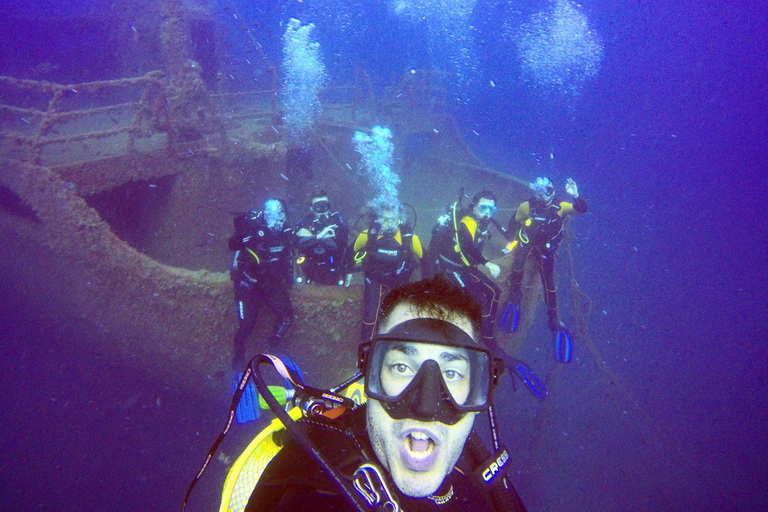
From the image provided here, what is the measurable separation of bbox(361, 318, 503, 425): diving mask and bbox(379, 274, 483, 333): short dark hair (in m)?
0.08

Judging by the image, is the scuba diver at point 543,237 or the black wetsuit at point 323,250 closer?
the black wetsuit at point 323,250

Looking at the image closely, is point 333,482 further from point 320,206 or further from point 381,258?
point 320,206

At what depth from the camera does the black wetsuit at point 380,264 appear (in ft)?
14.3

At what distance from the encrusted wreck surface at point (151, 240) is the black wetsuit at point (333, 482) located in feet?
9.31

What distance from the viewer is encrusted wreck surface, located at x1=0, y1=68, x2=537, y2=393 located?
Answer: 14.8ft

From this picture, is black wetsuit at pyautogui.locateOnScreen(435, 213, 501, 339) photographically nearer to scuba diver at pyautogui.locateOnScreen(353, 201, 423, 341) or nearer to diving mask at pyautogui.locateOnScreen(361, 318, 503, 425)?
scuba diver at pyautogui.locateOnScreen(353, 201, 423, 341)

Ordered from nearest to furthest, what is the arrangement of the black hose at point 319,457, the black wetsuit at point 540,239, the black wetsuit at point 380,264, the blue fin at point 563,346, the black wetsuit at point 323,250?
the black hose at point 319,457
the black wetsuit at point 380,264
the black wetsuit at point 323,250
the black wetsuit at point 540,239
the blue fin at point 563,346

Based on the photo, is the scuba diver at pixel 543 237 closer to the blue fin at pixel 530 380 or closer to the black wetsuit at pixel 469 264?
the black wetsuit at pixel 469 264

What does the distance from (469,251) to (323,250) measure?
203 centimetres

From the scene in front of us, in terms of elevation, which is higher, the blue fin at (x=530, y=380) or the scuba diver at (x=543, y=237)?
the scuba diver at (x=543, y=237)

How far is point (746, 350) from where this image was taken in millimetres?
35531

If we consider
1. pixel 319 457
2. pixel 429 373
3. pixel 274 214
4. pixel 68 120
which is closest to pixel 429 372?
pixel 429 373

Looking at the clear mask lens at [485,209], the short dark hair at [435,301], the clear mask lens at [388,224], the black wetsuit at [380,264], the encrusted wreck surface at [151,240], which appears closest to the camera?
the short dark hair at [435,301]

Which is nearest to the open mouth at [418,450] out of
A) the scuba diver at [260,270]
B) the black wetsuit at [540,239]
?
the scuba diver at [260,270]
